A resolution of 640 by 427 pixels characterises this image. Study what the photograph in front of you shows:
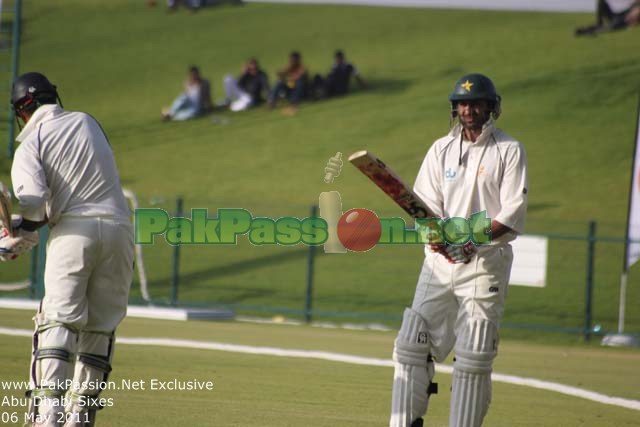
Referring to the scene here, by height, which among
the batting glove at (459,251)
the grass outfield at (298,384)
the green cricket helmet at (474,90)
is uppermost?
the green cricket helmet at (474,90)

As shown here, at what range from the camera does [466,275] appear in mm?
→ 7062

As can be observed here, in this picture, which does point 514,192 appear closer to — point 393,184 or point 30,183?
point 393,184

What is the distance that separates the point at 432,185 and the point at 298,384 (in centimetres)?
353

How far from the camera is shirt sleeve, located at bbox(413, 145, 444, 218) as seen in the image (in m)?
7.32

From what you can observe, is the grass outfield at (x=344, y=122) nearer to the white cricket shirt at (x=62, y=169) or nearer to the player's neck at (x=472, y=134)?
the player's neck at (x=472, y=134)

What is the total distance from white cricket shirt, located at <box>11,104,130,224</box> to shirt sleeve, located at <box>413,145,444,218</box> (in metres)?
2.15

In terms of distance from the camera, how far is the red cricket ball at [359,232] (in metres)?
18.3

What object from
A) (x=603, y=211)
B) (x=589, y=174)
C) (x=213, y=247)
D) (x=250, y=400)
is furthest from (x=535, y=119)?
(x=250, y=400)

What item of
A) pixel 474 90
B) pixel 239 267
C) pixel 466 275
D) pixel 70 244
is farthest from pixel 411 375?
pixel 239 267

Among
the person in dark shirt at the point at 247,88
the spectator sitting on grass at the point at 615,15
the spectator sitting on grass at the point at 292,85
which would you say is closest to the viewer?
the spectator sitting on grass at the point at 615,15

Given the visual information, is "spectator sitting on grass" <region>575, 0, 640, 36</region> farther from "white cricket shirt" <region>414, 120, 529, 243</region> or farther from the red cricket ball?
"white cricket shirt" <region>414, 120, 529, 243</region>

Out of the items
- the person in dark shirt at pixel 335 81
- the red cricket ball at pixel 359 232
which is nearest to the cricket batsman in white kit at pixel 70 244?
the red cricket ball at pixel 359 232

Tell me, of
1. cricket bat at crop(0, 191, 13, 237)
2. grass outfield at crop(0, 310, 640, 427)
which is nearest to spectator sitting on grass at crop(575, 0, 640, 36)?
grass outfield at crop(0, 310, 640, 427)

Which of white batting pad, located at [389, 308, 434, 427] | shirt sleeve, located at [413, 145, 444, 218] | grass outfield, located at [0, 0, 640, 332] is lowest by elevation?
white batting pad, located at [389, 308, 434, 427]
